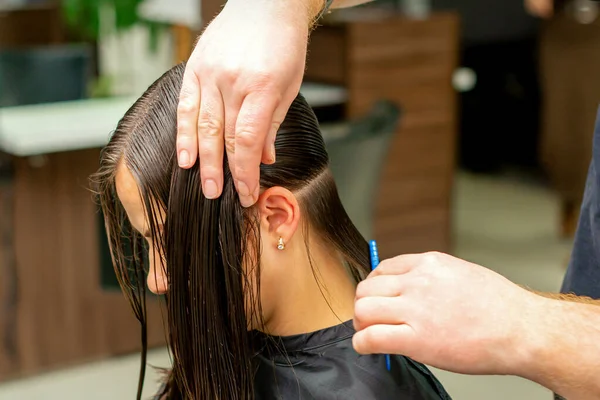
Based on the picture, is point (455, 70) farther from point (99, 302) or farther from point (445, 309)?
point (445, 309)

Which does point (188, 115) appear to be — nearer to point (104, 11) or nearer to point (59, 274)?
point (59, 274)

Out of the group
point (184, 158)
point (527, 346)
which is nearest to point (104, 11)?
point (184, 158)

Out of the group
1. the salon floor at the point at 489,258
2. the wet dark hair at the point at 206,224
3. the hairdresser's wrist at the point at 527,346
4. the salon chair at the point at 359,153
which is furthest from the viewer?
the salon floor at the point at 489,258

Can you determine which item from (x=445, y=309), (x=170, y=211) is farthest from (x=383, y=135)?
(x=445, y=309)

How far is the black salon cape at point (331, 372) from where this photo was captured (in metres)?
1.07

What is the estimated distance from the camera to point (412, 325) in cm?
71

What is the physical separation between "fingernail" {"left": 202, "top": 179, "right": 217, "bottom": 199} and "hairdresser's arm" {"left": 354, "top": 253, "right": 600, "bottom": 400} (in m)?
0.26

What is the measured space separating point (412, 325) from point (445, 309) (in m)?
0.03

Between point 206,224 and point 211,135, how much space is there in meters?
0.14

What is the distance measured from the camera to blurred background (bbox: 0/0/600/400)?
2.88m

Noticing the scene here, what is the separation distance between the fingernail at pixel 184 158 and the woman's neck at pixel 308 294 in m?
0.20

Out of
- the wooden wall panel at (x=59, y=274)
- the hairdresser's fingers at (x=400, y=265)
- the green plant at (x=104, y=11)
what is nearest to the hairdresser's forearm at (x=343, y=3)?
the hairdresser's fingers at (x=400, y=265)

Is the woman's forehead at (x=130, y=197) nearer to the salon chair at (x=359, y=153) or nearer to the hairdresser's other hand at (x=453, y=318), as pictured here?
the hairdresser's other hand at (x=453, y=318)

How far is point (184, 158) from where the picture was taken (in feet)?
3.03
